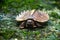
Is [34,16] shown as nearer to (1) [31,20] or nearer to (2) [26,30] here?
(1) [31,20]

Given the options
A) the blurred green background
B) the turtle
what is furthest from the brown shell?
the blurred green background

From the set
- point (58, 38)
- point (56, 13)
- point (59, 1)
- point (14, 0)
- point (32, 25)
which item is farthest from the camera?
point (59, 1)

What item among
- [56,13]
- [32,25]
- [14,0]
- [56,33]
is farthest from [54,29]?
[14,0]

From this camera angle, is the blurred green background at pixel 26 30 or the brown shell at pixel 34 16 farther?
the brown shell at pixel 34 16

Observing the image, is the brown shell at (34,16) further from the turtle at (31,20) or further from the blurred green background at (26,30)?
the blurred green background at (26,30)

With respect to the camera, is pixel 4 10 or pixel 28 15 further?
pixel 4 10

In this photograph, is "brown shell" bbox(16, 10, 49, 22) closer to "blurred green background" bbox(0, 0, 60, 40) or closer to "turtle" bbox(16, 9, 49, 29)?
"turtle" bbox(16, 9, 49, 29)

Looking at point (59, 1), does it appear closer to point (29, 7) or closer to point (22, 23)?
point (29, 7)

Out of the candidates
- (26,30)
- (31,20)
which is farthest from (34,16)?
(26,30)

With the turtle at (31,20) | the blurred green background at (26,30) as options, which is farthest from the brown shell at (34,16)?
the blurred green background at (26,30)
